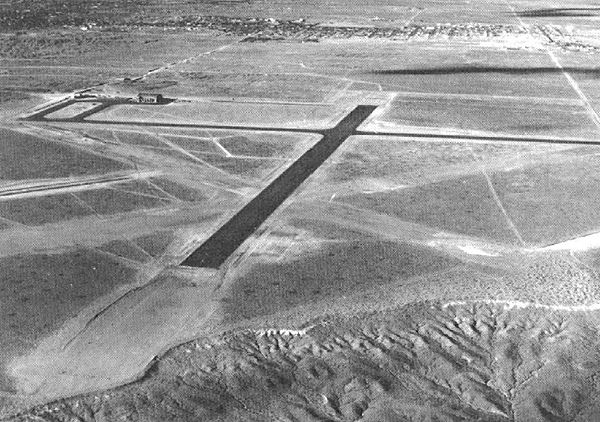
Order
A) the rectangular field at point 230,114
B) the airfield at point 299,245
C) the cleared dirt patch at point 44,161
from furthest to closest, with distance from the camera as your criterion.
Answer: the rectangular field at point 230,114 < the cleared dirt patch at point 44,161 < the airfield at point 299,245

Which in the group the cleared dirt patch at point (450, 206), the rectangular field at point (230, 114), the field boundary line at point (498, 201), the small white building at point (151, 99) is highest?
the small white building at point (151, 99)

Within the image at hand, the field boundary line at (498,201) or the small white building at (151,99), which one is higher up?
the small white building at (151,99)

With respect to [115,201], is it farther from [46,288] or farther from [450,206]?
[450,206]

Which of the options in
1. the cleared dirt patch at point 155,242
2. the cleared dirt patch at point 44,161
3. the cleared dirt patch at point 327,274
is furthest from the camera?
the cleared dirt patch at point 44,161

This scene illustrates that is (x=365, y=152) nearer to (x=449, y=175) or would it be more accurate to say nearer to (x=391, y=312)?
(x=449, y=175)

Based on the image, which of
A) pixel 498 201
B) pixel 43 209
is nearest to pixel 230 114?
pixel 43 209

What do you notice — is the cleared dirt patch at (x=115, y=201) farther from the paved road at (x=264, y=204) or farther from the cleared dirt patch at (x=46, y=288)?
the cleared dirt patch at (x=46, y=288)

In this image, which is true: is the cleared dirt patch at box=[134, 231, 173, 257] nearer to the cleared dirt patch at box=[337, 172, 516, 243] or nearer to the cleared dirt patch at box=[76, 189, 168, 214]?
the cleared dirt patch at box=[76, 189, 168, 214]

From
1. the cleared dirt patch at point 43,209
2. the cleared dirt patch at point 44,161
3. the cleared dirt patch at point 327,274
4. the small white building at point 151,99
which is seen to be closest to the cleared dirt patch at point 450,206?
the cleared dirt patch at point 327,274

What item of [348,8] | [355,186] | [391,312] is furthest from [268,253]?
[348,8]
